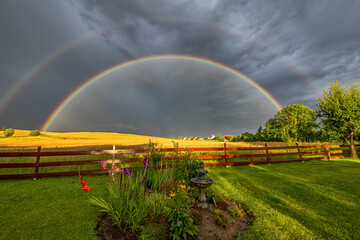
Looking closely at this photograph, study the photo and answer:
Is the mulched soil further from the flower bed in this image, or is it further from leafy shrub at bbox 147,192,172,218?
leafy shrub at bbox 147,192,172,218

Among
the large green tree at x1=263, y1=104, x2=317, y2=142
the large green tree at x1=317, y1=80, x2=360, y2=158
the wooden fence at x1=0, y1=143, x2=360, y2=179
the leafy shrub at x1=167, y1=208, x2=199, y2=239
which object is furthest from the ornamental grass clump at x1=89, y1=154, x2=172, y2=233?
the large green tree at x1=263, y1=104, x2=317, y2=142

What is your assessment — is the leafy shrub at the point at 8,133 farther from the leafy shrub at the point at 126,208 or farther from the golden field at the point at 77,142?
the leafy shrub at the point at 126,208

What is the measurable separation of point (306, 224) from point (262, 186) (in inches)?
132

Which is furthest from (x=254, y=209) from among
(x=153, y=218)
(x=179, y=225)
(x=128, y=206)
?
(x=128, y=206)

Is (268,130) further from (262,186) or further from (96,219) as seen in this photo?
(96,219)

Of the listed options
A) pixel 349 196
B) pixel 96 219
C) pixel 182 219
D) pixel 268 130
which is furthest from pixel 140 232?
pixel 268 130

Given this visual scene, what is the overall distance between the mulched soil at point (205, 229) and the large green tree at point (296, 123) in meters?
33.1

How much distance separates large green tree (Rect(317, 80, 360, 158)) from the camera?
18.7 meters

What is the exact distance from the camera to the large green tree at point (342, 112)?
18656 millimetres

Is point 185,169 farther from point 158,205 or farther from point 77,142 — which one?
point 77,142

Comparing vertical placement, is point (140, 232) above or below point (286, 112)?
below

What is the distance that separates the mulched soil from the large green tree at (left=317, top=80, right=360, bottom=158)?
2301 cm

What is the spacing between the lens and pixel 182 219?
3.42 meters

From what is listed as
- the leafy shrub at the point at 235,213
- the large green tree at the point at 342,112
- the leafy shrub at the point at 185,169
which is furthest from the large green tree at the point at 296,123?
the leafy shrub at the point at 235,213
